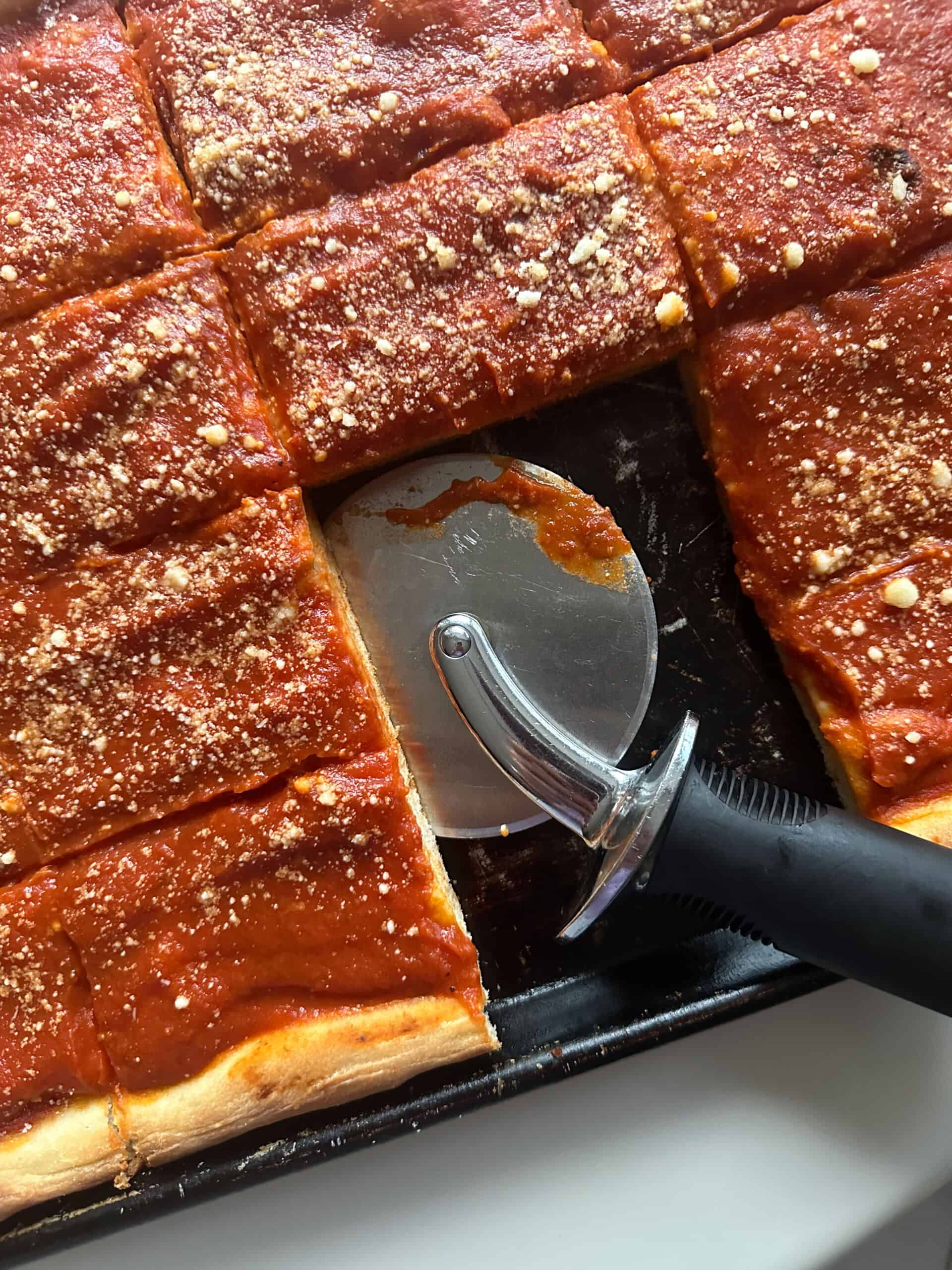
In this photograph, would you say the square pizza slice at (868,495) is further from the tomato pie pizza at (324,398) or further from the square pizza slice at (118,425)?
the square pizza slice at (118,425)

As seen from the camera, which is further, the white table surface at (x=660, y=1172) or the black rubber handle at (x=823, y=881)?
the white table surface at (x=660, y=1172)

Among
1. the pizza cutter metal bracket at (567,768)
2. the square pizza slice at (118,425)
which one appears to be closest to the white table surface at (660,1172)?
the pizza cutter metal bracket at (567,768)

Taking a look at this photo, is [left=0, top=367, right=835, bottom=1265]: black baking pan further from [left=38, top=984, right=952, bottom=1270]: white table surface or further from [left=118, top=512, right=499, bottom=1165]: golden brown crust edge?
[left=38, top=984, right=952, bottom=1270]: white table surface

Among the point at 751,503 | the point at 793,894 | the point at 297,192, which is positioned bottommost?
the point at 793,894

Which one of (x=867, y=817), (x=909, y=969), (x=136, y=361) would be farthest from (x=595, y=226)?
(x=909, y=969)

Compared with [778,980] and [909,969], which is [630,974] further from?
[909,969]

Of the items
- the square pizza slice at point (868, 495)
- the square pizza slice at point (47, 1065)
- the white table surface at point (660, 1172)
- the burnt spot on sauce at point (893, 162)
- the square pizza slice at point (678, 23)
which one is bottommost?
the white table surface at point (660, 1172)

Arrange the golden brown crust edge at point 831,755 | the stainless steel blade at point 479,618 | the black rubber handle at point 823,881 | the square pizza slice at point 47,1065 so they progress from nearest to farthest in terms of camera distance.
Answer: the black rubber handle at point 823,881
the square pizza slice at point 47,1065
the golden brown crust edge at point 831,755
the stainless steel blade at point 479,618
